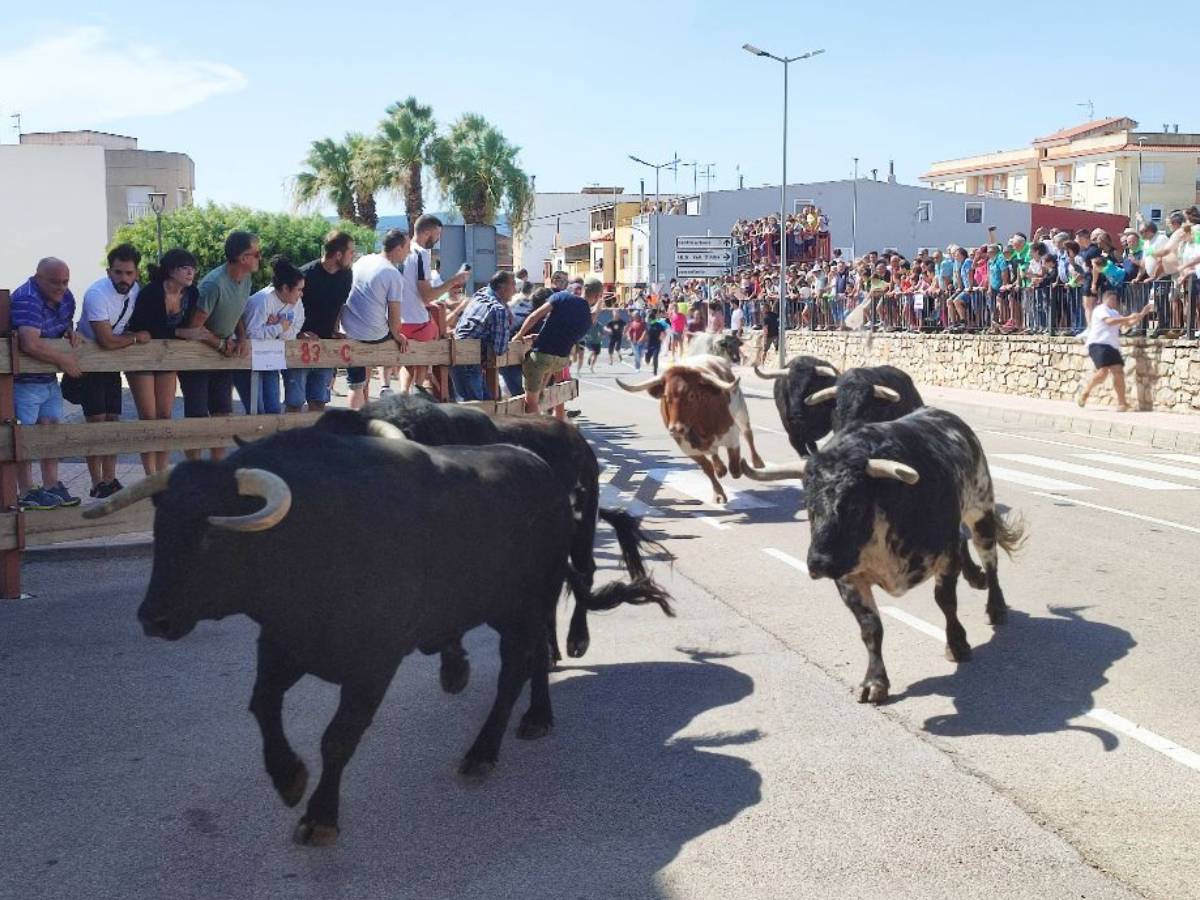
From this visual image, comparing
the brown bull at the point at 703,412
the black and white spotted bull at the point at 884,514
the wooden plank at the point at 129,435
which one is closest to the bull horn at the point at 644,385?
the brown bull at the point at 703,412

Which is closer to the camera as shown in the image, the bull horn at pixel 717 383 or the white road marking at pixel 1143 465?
the bull horn at pixel 717 383

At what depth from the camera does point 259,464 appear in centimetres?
457

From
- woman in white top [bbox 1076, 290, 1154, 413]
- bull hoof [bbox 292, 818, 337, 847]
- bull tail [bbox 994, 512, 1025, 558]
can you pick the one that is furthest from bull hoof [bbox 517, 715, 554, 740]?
woman in white top [bbox 1076, 290, 1154, 413]

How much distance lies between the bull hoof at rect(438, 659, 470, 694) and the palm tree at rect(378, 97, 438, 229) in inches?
1547

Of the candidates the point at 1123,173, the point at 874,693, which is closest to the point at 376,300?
the point at 874,693

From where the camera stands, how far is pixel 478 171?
4666 cm

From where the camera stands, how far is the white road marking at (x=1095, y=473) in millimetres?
13648

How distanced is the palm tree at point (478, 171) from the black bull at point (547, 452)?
1571 inches

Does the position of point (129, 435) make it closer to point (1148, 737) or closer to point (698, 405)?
point (698, 405)

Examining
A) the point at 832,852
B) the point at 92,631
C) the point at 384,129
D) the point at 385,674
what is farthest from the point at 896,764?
the point at 384,129

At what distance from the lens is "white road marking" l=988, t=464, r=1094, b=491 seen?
13453 millimetres

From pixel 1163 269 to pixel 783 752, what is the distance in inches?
694

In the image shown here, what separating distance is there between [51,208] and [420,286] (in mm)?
48600

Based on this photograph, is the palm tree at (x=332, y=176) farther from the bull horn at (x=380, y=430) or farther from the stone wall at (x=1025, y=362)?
the bull horn at (x=380, y=430)
